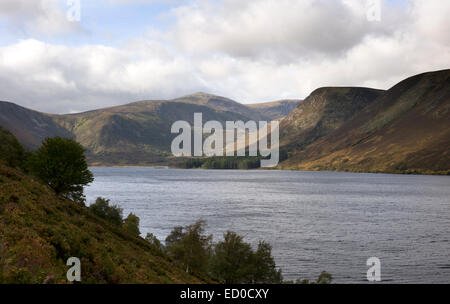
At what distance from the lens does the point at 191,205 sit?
137 meters

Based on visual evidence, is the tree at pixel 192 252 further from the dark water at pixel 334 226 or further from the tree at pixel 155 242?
the dark water at pixel 334 226

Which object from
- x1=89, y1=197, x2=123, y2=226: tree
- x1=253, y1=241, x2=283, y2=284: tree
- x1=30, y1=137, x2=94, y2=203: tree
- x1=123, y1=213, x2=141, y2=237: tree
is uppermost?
x1=30, y1=137, x2=94, y2=203: tree

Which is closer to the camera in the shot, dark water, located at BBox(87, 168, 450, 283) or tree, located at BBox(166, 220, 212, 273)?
tree, located at BBox(166, 220, 212, 273)

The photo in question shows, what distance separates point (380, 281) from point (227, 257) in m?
23.6

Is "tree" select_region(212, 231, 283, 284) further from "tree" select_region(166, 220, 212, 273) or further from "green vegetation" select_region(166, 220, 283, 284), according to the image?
"tree" select_region(166, 220, 212, 273)

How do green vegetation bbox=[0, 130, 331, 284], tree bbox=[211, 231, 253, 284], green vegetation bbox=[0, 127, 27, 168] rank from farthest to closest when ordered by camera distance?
green vegetation bbox=[0, 127, 27, 168], tree bbox=[211, 231, 253, 284], green vegetation bbox=[0, 130, 331, 284]

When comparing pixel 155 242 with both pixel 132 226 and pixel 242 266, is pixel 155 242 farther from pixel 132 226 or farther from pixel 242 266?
pixel 242 266

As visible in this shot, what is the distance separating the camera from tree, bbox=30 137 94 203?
69812 millimetres

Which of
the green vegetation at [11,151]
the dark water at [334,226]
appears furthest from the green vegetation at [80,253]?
the green vegetation at [11,151]

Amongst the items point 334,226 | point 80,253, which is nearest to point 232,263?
point 80,253

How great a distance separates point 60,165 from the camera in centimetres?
7169

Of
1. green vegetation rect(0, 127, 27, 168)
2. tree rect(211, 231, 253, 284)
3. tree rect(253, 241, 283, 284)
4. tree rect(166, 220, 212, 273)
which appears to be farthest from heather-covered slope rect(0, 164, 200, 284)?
green vegetation rect(0, 127, 27, 168)
